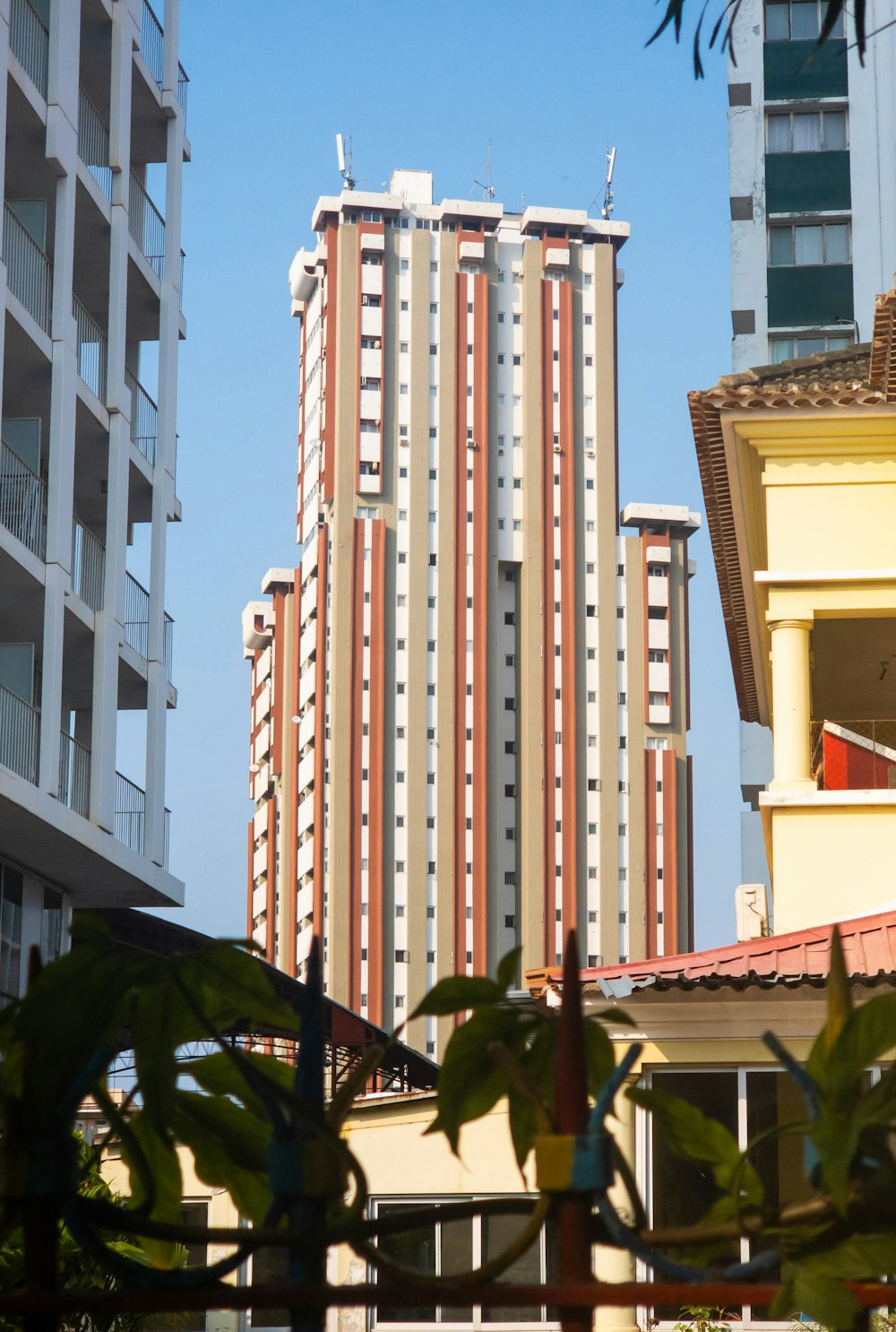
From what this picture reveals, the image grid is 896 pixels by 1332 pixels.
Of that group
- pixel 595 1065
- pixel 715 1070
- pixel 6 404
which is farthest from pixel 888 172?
pixel 595 1065

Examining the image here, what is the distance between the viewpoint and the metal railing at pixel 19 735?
24.0 m

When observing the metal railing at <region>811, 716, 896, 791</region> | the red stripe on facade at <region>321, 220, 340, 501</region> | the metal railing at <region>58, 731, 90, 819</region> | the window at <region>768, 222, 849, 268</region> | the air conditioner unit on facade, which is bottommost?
the air conditioner unit on facade

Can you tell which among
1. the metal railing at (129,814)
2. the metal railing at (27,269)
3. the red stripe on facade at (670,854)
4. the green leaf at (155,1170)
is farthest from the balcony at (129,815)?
the red stripe on facade at (670,854)

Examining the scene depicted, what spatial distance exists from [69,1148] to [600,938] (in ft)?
338

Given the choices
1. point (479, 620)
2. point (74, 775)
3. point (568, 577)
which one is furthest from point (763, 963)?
point (568, 577)

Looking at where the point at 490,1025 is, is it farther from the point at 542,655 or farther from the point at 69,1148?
the point at 542,655

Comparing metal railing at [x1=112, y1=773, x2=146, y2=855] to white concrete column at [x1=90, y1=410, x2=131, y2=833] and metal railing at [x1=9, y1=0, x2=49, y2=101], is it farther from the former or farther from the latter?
metal railing at [x1=9, y1=0, x2=49, y2=101]

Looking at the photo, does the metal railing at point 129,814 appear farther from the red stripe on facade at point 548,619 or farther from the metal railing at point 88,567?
the red stripe on facade at point 548,619

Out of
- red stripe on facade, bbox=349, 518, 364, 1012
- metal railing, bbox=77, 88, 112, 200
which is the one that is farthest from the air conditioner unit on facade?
red stripe on facade, bbox=349, 518, 364, 1012

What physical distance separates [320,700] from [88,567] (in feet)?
242

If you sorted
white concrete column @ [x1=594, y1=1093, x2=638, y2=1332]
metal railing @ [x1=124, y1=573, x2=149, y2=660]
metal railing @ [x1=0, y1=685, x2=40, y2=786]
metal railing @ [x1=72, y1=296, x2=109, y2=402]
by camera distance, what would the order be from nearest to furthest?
1. white concrete column @ [x1=594, y1=1093, x2=638, y2=1332]
2. metal railing @ [x1=0, y1=685, x2=40, y2=786]
3. metal railing @ [x1=72, y1=296, x2=109, y2=402]
4. metal railing @ [x1=124, y1=573, x2=149, y2=660]

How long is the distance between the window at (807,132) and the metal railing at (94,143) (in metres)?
27.4

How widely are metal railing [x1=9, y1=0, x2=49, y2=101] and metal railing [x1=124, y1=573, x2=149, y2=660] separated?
25.3ft

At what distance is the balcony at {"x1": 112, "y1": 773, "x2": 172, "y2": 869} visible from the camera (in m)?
28.2
